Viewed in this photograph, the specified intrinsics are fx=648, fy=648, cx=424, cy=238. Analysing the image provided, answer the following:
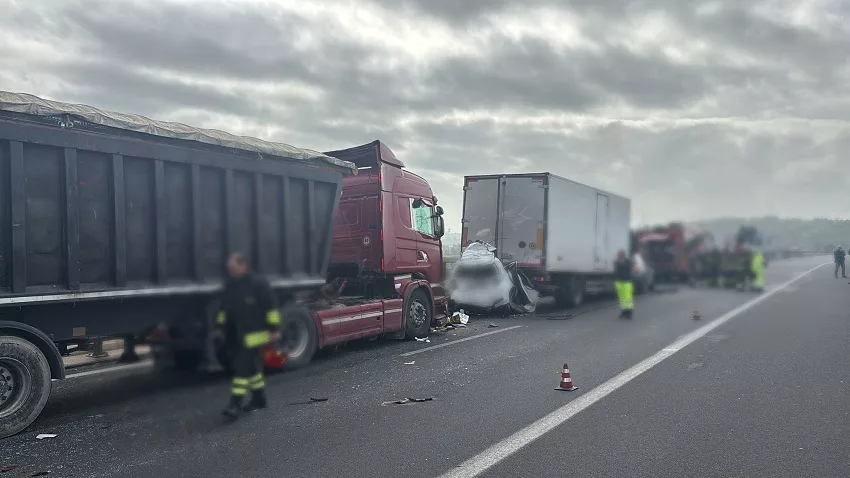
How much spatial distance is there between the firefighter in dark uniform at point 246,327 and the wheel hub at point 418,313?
5.49 metres

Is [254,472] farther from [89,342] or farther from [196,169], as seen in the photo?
[196,169]

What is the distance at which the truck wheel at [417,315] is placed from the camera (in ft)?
36.4

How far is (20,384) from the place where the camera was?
18.9 feet

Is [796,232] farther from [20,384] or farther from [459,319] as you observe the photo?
[20,384]

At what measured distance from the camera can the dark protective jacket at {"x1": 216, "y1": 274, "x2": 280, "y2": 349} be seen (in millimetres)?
5539

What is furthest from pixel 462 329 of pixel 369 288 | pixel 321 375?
pixel 321 375

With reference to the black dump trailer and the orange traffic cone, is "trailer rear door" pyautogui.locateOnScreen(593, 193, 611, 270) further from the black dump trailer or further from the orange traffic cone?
the black dump trailer

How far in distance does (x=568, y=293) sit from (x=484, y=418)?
1170cm

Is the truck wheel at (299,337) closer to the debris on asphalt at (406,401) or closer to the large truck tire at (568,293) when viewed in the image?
the debris on asphalt at (406,401)

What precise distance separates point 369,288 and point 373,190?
5.22 ft

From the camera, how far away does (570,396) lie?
6727 mm

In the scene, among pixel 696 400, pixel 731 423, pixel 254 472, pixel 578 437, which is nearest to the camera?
pixel 254 472

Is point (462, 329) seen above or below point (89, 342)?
below

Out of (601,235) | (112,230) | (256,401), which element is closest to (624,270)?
(601,235)
